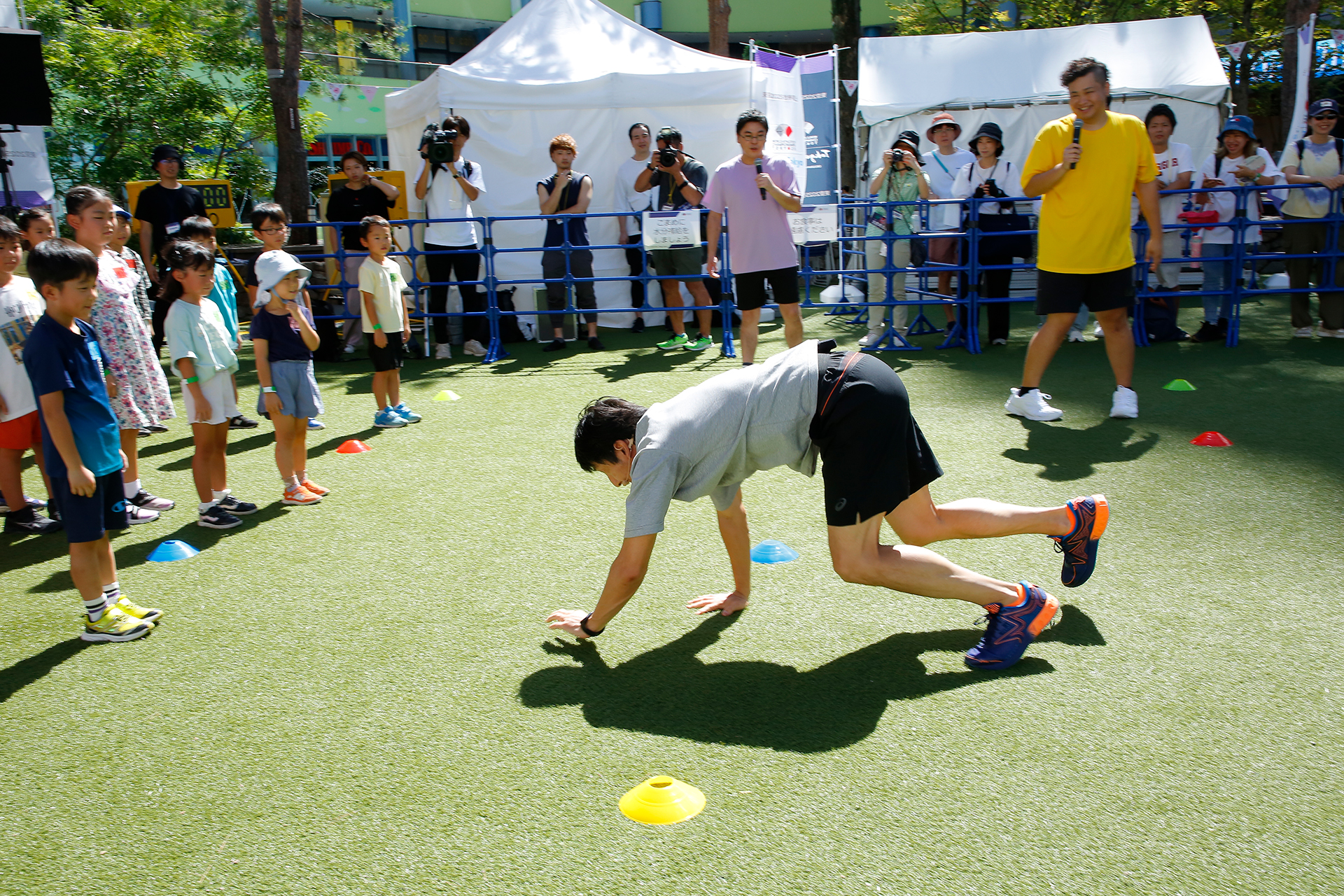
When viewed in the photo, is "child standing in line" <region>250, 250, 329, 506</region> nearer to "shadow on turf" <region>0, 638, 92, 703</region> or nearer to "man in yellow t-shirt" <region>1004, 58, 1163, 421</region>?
"shadow on turf" <region>0, 638, 92, 703</region>

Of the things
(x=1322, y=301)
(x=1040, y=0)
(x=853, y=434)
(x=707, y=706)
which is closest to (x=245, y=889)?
(x=707, y=706)

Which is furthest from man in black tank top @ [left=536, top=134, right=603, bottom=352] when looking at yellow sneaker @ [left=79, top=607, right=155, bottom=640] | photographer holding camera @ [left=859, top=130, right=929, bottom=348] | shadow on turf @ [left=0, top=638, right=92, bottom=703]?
shadow on turf @ [left=0, top=638, right=92, bottom=703]

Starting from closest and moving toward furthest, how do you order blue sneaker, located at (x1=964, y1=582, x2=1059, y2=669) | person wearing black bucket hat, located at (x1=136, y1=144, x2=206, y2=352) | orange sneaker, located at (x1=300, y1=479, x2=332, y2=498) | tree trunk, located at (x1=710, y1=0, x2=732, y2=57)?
blue sneaker, located at (x1=964, y1=582, x2=1059, y2=669) < orange sneaker, located at (x1=300, y1=479, x2=332, y2=498) < person wearing black bucket hat, located at (x1=136, y1=144, x2=206, y2=352) < tree trunk, located at (x1=710, y1=0, x2=732, y2=57)

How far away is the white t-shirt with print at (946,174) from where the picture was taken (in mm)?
9477

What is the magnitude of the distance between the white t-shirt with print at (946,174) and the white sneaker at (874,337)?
3.80 ft

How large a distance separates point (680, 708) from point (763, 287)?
518 centimetres

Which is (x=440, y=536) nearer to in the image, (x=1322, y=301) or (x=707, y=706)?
(x=707, y=706)

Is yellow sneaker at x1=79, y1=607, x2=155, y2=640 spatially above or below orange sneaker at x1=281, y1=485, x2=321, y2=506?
below

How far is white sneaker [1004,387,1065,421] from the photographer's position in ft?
20.9

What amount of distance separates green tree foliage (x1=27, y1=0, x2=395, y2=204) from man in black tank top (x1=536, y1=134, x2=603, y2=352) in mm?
10700

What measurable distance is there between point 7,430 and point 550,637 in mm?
3295

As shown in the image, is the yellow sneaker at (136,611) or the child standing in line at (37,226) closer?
the yellow sneaker at (136,611)

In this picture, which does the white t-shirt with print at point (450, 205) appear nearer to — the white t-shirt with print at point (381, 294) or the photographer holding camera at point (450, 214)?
the photographer holding camera at point (450, 214)

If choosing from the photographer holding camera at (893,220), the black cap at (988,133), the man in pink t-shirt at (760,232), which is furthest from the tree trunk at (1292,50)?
the man in pink t-shirt at (760,232)
